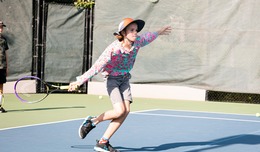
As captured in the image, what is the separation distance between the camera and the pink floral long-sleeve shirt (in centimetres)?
574

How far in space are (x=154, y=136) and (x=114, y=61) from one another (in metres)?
1.63

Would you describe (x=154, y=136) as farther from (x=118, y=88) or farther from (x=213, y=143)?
(x=118, y=88)

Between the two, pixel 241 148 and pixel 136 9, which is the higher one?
pixel 136 9

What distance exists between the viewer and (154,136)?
23.6ft

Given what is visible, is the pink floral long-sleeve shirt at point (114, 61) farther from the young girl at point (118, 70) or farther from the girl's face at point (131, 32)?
the girl's face at point (131, 32)

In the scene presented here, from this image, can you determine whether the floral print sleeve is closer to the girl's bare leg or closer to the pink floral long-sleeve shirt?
the pink floral long-sleeve shirt

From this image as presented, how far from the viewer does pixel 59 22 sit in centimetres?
1391

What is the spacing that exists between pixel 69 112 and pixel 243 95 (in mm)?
4468

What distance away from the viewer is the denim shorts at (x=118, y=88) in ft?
19.6

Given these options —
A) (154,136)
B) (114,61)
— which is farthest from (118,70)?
(154,136)

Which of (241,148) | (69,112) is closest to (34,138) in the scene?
(241,148)

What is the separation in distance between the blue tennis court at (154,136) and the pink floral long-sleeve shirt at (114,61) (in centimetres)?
85

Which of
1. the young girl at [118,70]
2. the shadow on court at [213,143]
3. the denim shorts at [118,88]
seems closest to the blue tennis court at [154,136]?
the shadow on court at [213,143]

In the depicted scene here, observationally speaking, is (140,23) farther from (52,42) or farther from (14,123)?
(52,42)
